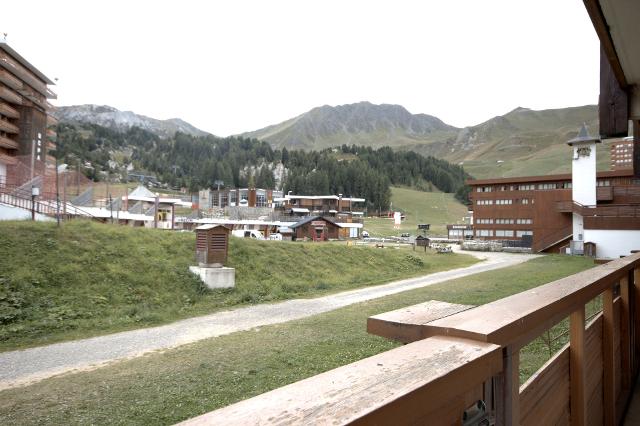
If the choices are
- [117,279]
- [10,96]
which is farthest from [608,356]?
[10,96]

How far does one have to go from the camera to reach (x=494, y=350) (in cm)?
124

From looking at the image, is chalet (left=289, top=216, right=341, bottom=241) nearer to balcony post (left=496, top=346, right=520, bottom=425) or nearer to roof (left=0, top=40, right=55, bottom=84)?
roof (left=0, top=40, right=55, bottom=84)

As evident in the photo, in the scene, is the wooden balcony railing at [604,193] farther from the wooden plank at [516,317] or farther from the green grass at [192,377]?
the wooden plank at [516,317]

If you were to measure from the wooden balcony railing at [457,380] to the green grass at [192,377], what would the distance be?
464cm

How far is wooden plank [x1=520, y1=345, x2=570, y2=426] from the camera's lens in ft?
6.10

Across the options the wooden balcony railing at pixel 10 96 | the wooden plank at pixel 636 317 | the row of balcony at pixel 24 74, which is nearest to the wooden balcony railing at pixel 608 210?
the wooden plank at pixel 636 317

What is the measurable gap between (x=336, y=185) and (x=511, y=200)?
268 ft

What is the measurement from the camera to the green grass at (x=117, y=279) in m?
11.6

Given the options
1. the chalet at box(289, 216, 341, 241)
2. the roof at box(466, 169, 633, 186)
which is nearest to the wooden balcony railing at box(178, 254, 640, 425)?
the roof at box(466, 169, 633, 186)

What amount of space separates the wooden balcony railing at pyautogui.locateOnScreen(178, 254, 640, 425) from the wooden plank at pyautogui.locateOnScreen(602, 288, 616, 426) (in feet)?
2.74

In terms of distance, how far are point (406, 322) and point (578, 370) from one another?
5.51ft

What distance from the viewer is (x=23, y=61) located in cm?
4909

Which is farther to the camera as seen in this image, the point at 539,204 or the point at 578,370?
the point at 539,204

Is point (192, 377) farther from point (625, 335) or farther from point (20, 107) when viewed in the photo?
point (20, 107)
